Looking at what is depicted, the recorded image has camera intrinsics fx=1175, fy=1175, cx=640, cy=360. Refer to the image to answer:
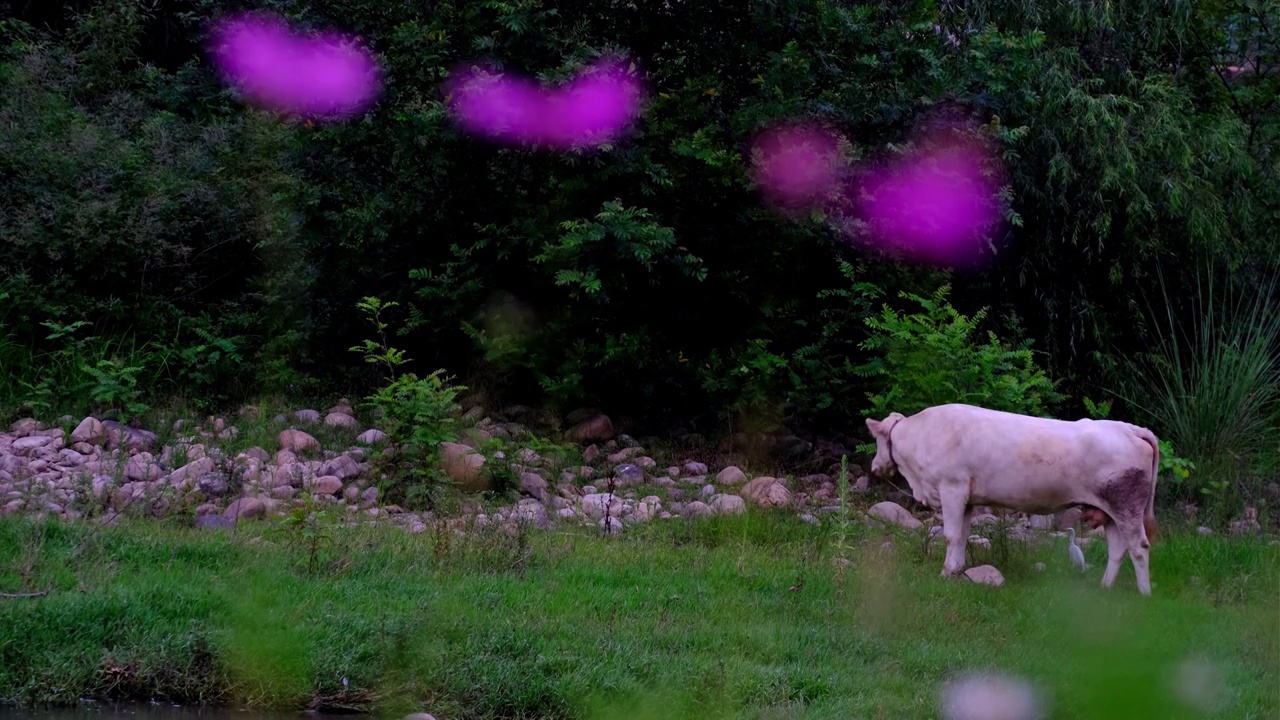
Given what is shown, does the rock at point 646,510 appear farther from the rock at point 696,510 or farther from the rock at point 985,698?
the rock at point 985,698

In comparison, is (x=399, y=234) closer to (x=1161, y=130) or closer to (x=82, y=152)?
(x=82, y=152)

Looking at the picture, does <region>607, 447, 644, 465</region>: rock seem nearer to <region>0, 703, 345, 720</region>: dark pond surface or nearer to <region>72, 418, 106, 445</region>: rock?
<region>72, 418, 106, 445</region>: rock

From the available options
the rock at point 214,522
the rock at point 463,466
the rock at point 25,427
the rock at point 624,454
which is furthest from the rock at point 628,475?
the rock at point 25,427

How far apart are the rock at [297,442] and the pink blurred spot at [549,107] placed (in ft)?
11.3

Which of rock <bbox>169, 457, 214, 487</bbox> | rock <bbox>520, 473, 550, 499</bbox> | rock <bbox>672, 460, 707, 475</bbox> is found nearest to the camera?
rock <bbox>169, 457, 214, 487</bbox>

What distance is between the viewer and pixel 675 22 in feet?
41.1

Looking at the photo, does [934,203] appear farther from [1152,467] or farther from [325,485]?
[325,485]

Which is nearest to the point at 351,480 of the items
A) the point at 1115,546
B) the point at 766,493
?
the point at 766,493

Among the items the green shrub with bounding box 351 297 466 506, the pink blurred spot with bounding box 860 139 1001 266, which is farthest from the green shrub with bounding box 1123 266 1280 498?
the green shrub with bounding box 351 297 466 506

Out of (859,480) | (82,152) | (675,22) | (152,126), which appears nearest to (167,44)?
(152,126)

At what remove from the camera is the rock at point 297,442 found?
1025 centimetres

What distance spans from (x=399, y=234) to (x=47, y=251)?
358cm

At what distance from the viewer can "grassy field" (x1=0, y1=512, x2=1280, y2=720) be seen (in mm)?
5168

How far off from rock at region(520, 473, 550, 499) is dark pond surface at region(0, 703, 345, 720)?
14.9 feet
